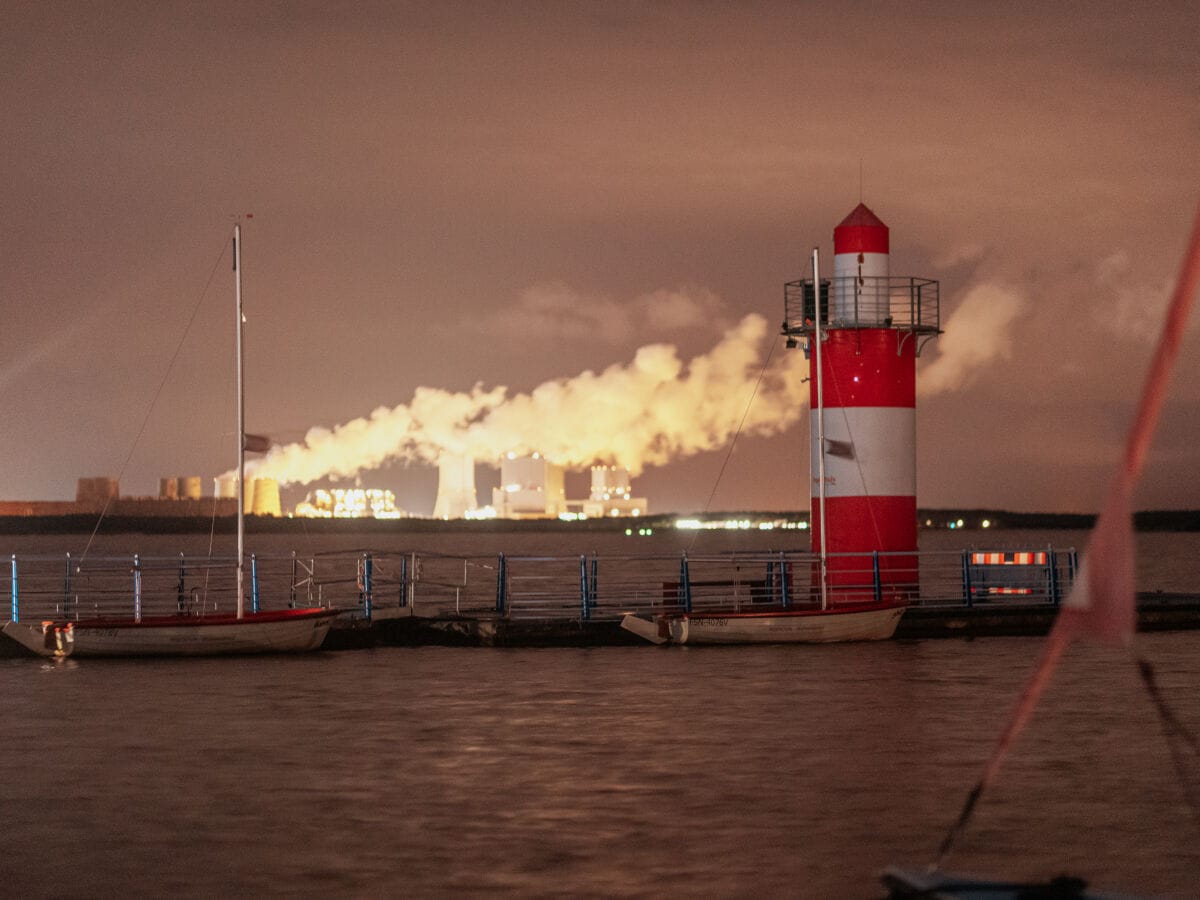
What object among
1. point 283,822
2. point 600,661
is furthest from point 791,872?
point 600,661

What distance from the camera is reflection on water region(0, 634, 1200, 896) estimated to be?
12.7m

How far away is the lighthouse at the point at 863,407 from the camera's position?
3131cm

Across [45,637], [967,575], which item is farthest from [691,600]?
[45,637]

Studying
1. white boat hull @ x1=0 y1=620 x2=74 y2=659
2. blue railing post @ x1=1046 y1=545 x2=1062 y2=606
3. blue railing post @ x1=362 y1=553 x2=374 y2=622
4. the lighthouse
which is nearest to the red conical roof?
the lighthouse

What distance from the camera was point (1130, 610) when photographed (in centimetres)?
779

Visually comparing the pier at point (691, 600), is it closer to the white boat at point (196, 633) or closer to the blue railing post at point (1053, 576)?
the blue railing post at point (1053, 576)

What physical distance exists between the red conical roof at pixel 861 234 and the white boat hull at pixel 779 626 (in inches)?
261

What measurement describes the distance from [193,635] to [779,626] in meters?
10.0

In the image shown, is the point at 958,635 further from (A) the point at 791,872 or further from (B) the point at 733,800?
(A) the point at 791,872

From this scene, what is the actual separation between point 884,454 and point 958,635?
4.41 m

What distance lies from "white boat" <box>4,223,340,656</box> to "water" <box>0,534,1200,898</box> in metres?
0.44

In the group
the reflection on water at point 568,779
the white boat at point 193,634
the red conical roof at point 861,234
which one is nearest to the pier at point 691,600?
the white boat at point 193,634

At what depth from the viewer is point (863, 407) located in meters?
31.3

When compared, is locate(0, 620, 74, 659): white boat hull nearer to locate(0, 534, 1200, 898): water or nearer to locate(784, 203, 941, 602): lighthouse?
locate(0, 534, 1200, 898): water
